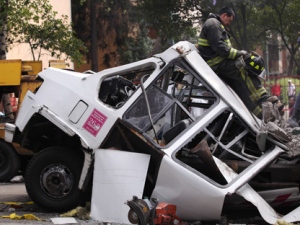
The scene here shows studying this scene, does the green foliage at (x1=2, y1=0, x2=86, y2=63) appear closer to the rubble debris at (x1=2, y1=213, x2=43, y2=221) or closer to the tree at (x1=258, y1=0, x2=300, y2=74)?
the tree at (x1=258, y1=0, x2=300, y2=74)

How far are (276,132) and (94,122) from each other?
6.08ft

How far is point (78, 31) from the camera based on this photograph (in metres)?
31.2

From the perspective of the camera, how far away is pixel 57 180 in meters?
7.35

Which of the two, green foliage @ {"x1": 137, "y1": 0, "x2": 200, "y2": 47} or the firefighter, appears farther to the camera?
green foliage @ {"x1": 137, "y1": 0, "x2": 200, "y2": 47}

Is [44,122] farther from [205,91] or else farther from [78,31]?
[78,31]

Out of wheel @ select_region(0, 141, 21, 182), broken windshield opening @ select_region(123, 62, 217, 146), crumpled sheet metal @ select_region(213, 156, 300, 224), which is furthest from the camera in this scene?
wheel @ select_region(0, 141, 21, 182)

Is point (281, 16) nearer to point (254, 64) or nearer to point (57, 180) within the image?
point (254, 64)

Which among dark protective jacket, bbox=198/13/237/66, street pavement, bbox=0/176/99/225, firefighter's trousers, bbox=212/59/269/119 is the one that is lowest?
street pavement, bbox=0/176/99/225

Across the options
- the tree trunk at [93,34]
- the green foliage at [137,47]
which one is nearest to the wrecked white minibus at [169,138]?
the tree trunk at [93,34]

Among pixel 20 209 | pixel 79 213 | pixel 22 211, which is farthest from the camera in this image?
pixel 20 209

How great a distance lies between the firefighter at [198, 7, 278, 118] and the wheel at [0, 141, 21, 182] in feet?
12.4

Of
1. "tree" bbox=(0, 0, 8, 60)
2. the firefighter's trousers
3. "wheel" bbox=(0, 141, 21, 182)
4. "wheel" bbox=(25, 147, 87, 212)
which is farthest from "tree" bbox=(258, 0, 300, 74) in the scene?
"wheel" bbox=(25, 147, 87, 212)

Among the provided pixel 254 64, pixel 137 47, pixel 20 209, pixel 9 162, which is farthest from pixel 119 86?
pixel 137 47

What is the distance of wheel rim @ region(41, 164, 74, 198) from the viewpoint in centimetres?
729
